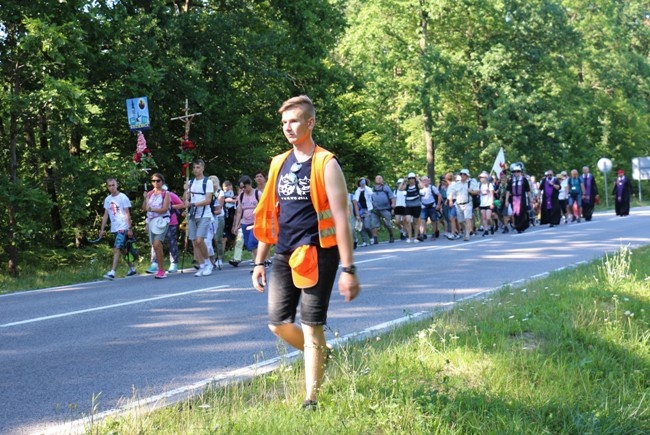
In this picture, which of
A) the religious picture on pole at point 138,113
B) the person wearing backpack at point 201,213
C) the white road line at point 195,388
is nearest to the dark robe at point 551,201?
the religious picture on pole at point 138,113

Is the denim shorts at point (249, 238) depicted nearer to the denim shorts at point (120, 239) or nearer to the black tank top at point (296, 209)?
the denim shorts at point (120, 239)

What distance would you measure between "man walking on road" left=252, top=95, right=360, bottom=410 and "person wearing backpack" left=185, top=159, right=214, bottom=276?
412 inches

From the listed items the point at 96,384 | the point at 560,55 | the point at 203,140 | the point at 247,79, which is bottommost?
the point at 96,384

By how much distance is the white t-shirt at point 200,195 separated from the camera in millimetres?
15695

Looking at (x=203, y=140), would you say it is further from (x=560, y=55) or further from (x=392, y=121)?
(x=560, y=55)

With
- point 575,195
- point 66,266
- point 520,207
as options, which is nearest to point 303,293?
point 66,266

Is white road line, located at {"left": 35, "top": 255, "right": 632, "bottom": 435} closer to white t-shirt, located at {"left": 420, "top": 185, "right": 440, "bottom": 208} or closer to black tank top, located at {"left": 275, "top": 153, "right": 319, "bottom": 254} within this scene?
black tank top, located at {"left": 275, "top": 153, "right": 319, "bottom": 254}

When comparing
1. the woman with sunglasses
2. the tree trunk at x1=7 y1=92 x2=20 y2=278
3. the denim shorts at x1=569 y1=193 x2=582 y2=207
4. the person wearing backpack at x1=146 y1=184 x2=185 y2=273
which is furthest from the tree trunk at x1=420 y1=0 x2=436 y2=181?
the woman with sunglasses

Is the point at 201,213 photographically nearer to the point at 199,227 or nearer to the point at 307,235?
the point at 199,227

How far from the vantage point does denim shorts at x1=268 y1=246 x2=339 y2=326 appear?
5055 mm

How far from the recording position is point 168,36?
24188 millimetres

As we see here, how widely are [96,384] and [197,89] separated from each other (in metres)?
18.4

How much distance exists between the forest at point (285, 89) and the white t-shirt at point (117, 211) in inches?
86.3

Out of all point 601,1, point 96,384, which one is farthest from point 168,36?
point 601,1
